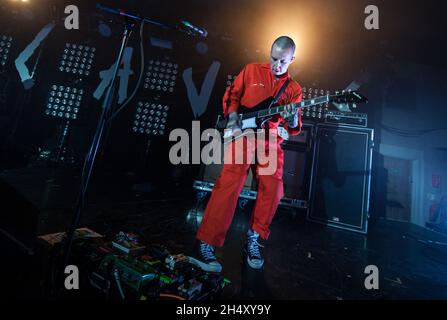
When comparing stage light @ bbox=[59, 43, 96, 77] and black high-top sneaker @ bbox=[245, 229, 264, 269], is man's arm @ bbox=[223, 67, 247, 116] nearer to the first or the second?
black high-top sneaker @ bbox=[245, 229, 264, 269]

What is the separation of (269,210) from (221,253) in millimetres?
528

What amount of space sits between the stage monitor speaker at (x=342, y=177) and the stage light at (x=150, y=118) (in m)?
2.83

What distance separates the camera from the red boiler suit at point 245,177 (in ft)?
6.15

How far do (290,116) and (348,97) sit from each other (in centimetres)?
53

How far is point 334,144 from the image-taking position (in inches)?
145

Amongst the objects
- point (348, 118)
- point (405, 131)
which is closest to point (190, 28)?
point (348, 118)

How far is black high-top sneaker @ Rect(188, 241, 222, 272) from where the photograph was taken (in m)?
1.65

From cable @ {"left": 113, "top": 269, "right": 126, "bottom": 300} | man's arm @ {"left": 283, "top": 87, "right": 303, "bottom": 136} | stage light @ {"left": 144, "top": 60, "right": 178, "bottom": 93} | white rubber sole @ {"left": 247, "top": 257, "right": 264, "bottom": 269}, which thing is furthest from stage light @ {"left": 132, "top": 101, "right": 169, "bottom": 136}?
cable @ {"left": 113, "top": 269, "right": 126, "bottom": 300}

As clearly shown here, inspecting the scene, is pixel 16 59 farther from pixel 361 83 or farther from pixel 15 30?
pixel 361 83

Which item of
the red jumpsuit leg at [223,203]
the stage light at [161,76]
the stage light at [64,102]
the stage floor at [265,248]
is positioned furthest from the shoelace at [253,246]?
the stage light at [64,102]

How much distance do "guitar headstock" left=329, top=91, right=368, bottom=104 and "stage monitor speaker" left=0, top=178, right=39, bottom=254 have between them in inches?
99.7

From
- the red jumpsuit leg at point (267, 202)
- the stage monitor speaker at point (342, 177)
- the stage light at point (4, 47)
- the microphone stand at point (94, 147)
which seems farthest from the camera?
the stage light at point (4, 47)

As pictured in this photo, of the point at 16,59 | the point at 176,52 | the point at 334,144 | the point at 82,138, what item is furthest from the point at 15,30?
the point at 334,144

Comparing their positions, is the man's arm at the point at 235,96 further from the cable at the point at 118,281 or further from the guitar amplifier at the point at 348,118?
the guitar amplifier at the point at 348,118
